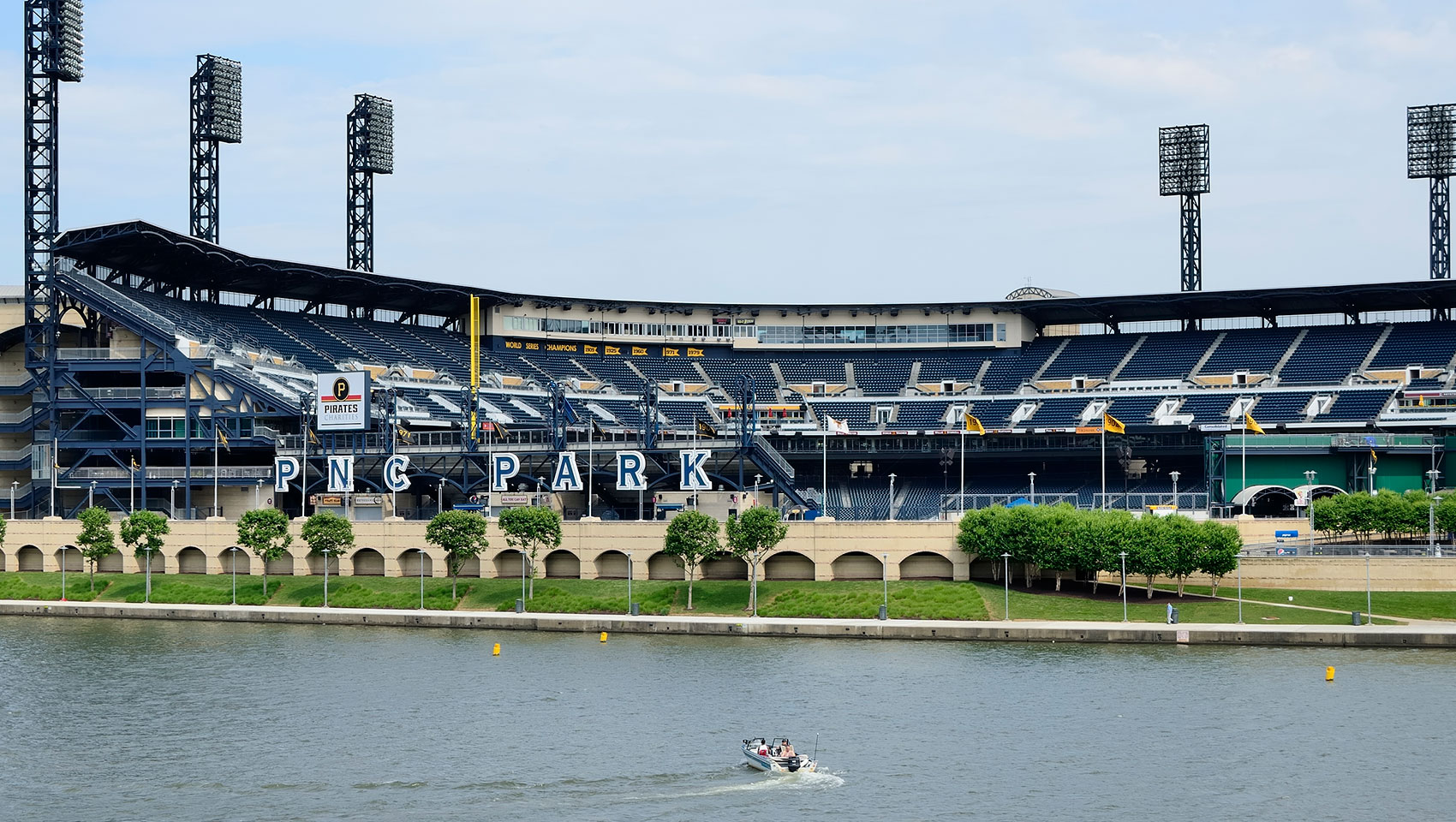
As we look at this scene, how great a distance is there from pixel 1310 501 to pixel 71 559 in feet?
337

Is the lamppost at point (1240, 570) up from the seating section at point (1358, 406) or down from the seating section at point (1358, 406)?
down

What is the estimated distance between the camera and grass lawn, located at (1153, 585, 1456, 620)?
343 ft

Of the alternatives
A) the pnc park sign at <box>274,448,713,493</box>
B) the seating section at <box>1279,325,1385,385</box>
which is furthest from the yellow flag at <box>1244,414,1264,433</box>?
the pnc park sign at <box>274,448,713,493</box>

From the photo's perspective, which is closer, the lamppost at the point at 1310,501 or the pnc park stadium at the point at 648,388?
the lamppost at the point at 1310,501

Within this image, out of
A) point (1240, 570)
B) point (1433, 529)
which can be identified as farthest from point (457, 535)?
point (1433, 529)

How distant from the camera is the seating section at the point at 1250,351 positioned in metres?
170

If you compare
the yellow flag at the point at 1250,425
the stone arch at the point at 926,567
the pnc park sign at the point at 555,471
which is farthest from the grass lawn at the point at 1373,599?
the pnc park sign at the point at 555,471

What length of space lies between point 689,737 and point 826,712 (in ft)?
26.6

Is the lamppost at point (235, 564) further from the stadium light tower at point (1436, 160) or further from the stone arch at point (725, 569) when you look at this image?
the stadium light tower at point (1436, 160)

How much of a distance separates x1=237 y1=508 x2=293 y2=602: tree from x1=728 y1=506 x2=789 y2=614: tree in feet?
120

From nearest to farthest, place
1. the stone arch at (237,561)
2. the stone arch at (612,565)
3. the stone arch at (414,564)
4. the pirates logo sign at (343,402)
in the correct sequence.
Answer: the stone arch at (612,565) < the stone arch at (414,564) < the stone arch at (237,561) < the pirates logo sign at (343,402)

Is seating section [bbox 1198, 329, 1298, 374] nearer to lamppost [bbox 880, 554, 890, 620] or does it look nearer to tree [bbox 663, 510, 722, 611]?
lamppost [bbox 880, 554, 890, 620]

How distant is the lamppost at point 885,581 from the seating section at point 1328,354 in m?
68.6

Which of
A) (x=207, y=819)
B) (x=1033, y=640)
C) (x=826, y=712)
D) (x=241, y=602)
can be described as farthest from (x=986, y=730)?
(x=241, y=602)
